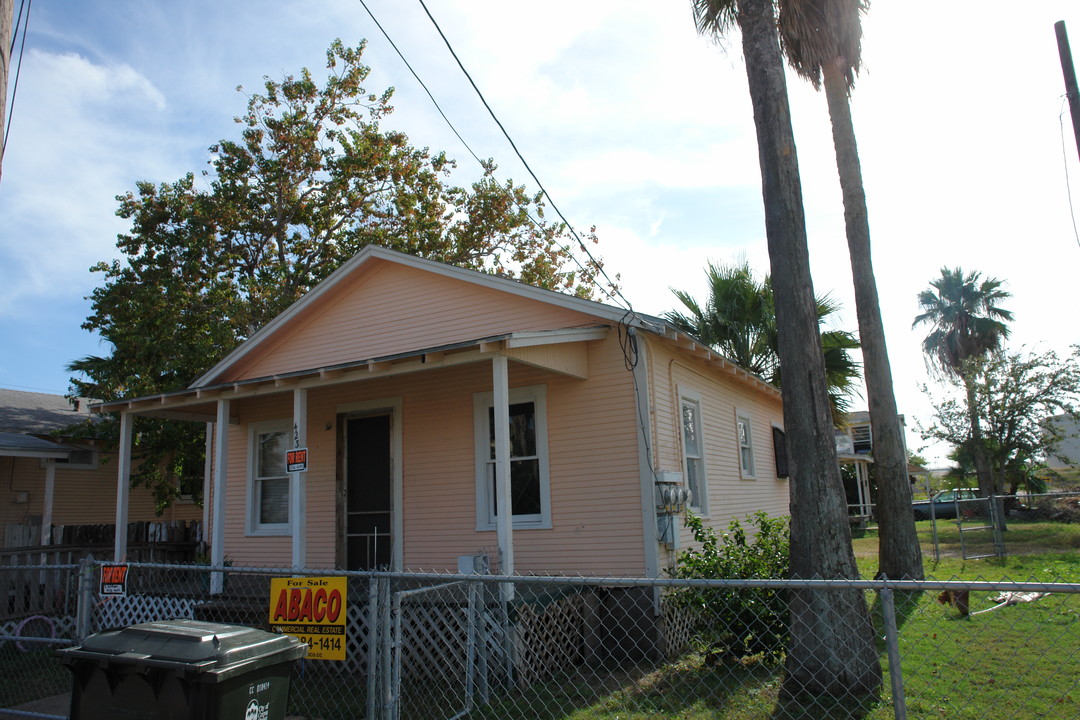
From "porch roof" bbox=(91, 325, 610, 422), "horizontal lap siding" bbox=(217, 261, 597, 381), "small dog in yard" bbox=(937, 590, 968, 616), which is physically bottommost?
"small dog in yard" bbox=(937, 590, 968, 616)

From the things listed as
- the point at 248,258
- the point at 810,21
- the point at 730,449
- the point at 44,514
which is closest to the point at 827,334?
the point at 730,449

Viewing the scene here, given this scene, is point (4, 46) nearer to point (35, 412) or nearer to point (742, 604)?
point (742, 604)

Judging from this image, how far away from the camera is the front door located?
11031mm

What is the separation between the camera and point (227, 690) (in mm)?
3691

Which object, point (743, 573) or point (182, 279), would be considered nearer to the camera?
point (743, 573)

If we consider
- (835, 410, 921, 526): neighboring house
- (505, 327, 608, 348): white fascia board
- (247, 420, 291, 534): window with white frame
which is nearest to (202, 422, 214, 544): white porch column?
(247, 420, 291, 534): window with white frame

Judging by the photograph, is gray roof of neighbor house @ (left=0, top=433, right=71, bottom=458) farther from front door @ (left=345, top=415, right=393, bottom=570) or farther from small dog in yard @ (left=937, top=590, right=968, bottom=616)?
small dog in yard @ (left=937, top=590, right=968, bottom=616)

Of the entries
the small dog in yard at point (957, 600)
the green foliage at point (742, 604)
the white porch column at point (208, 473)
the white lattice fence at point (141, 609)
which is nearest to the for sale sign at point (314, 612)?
the green foliage at point (742, 604)

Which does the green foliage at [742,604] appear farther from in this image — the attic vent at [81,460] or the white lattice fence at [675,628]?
the attic vent at [81,460]

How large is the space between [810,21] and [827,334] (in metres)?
7.86

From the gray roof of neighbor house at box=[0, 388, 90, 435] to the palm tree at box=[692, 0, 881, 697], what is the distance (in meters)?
18.2

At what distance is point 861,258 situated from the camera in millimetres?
12500

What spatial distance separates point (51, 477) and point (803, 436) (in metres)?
17.1

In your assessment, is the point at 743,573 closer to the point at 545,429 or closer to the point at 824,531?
the point at 824,531
